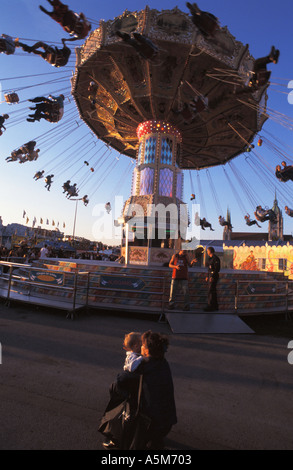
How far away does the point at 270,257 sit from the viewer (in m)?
23.6

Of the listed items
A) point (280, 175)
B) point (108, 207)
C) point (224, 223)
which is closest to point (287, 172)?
point (280, 175)

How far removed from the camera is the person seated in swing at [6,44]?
26.5 feet

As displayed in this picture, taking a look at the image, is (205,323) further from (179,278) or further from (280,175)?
(280,175)

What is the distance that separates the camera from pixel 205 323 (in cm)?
648

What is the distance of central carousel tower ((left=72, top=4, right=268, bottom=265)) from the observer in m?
11.9

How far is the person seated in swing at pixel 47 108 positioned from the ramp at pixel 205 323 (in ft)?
29.3

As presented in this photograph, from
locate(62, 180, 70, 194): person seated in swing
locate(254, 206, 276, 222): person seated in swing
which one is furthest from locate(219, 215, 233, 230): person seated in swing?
locate(62, 180, 70, 194): person seated in swing

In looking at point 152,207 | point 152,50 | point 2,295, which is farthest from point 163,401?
point 152,207

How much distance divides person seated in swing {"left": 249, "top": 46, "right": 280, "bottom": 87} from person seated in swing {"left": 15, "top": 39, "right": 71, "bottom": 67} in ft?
20.1

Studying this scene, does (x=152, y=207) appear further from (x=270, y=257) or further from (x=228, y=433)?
(x=270, y=257)

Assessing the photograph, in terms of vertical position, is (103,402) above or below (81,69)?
below

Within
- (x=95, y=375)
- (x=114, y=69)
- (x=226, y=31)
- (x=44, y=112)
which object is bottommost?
(x=95, y=375)

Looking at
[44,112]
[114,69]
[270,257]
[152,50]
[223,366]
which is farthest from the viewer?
[270,257]

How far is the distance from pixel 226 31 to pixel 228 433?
15551 millimetres
